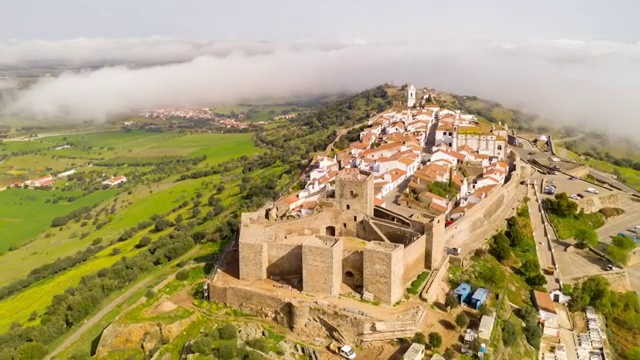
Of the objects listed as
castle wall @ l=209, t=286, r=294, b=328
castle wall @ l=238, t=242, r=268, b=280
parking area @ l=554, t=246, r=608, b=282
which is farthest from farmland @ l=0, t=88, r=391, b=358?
parking area @ l=554, t=246, r=608, b=282

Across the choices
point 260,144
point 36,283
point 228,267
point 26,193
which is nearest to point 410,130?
point 228,267

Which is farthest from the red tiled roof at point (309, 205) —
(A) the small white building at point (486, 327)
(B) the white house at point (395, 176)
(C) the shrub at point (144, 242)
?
(C) the shrub at point (144, 242)

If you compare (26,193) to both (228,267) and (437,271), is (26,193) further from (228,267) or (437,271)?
(437,271)

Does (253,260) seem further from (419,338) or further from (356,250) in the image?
(419,338)

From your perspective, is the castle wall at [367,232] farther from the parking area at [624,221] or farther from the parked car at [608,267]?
the parking area at [624,221]

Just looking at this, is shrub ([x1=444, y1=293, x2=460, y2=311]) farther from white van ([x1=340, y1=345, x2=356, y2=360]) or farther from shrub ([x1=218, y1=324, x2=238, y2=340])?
shrub ([x1=218, y1=324, x2=238, y2=340])

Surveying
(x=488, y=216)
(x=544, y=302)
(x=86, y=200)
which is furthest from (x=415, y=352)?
(x=86, y=200)
